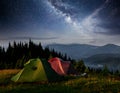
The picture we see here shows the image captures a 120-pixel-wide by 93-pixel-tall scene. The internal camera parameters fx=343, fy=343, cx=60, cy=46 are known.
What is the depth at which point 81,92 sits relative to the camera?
25656 mm

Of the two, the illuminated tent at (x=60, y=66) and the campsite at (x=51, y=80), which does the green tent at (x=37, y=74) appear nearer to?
the campsite at (x=51, y=80)

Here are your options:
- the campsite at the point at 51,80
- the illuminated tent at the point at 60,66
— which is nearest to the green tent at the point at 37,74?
the campsite at the point at 51,80

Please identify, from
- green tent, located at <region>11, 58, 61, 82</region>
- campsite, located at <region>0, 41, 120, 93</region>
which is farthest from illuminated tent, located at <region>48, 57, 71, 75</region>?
Answer: green tent, located at <region>11, 58, 61, 82</region>

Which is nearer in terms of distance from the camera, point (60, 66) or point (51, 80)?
point (51, 80)

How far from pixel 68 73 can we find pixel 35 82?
9485mm

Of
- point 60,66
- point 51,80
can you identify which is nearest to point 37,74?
point 51,80

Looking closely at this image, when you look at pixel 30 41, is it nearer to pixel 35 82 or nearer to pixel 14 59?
pixel 14 59

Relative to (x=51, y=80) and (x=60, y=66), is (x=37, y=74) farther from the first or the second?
(x=60, y=66)

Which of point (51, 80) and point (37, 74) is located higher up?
point (37, 74)

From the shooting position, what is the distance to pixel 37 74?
35000 millimetres

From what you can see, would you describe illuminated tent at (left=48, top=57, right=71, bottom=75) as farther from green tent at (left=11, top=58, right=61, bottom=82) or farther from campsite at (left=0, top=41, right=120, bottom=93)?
green tent at (left=11, top=58, right=61, bottom=82)

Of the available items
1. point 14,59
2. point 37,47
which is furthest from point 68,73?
point 37,47

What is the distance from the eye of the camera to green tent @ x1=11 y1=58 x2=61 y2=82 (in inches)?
1367

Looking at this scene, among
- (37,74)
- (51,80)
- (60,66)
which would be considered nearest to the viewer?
Answer: (51,80)
